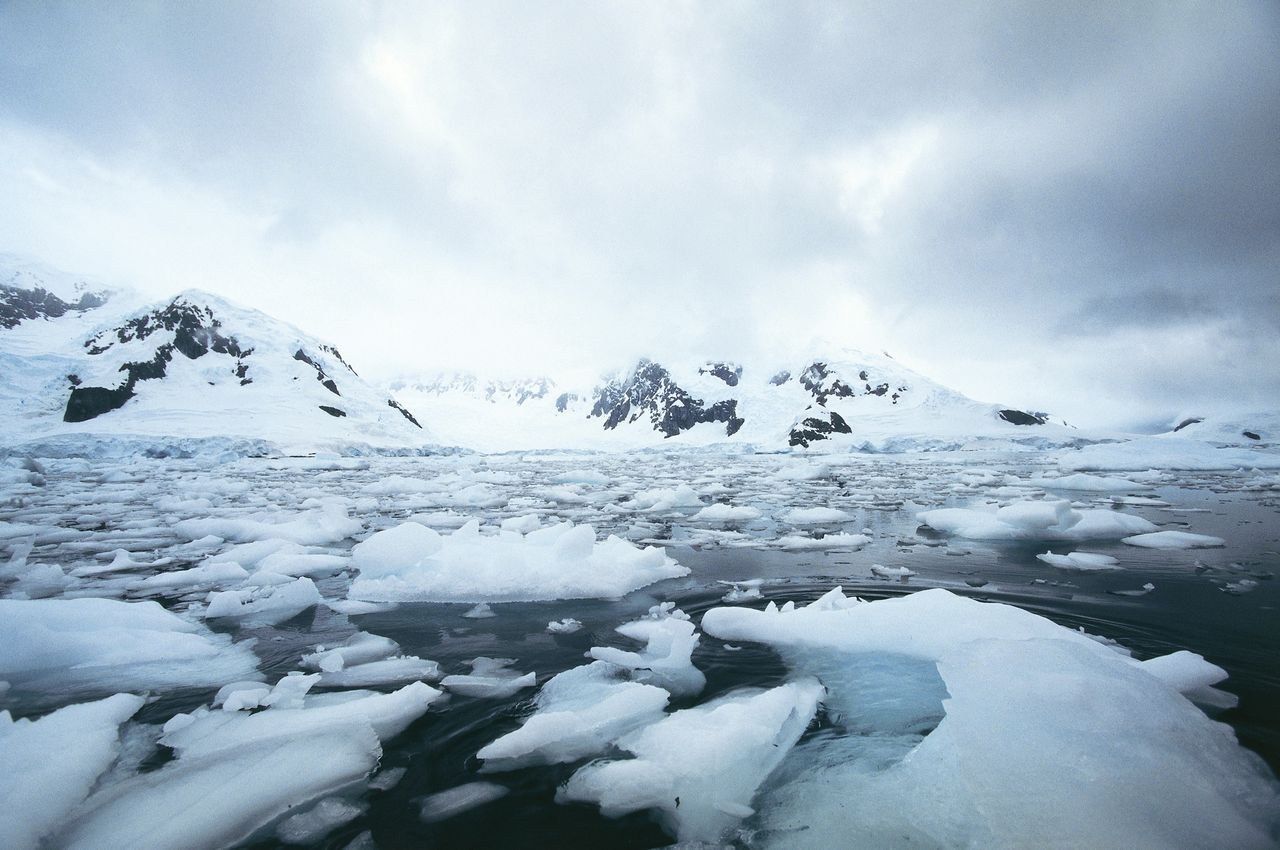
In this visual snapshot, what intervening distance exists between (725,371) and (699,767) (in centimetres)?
14205

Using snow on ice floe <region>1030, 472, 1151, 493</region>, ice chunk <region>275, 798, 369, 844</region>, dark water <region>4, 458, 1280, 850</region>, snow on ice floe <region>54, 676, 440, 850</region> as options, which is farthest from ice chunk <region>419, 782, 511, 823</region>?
snow on ice floe <region>1030, 472, 1151, 493</region>

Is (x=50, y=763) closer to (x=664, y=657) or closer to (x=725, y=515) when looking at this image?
(x=664, y=657)

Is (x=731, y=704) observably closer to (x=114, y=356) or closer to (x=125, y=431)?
(x=125, y=431)

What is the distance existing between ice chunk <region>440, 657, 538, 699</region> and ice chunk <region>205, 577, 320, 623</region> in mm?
2683


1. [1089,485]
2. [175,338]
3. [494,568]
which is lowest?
[494,568]

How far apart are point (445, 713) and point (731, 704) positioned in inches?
72.6

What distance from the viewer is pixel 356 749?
9.70 feet

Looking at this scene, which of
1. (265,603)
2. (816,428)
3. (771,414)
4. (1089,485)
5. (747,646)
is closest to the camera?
(747,646)

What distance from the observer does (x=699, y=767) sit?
2.72 metres

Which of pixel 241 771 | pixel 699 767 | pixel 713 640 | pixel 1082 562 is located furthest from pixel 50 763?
pixel 1082 562

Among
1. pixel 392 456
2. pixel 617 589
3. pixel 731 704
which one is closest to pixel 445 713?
pixel 731 704

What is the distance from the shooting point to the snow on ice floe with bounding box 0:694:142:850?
226cm

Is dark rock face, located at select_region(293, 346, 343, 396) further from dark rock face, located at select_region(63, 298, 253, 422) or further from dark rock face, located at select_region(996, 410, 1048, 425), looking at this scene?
dark rock face, located at select_region(996, 410, 1048, 425)

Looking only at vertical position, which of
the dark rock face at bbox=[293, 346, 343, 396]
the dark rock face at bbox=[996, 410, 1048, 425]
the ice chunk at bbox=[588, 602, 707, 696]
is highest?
the dark rock face at bbox=[293, 346, 343, 396]
